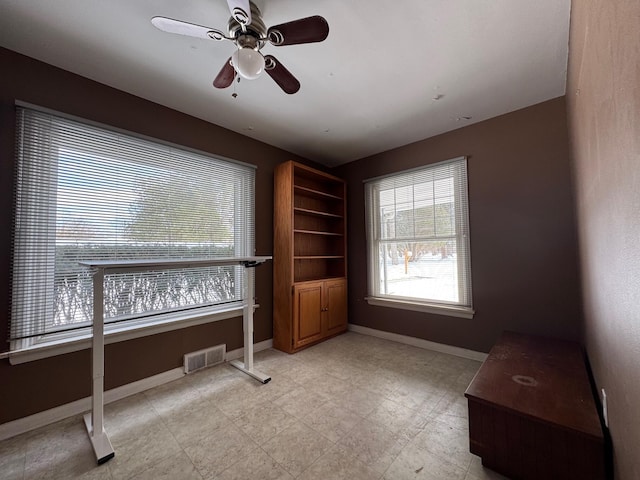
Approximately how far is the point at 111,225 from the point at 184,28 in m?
1.72

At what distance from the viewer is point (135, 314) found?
7.71 ft

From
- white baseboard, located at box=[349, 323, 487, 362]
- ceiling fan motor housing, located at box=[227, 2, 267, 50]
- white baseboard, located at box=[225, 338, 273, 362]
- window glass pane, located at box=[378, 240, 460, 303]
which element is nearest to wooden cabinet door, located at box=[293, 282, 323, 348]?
white baseboard, located at box=[225, 338, 273, 362]

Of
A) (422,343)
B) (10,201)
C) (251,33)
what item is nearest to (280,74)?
(251,33)

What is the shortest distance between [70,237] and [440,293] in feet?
12.3

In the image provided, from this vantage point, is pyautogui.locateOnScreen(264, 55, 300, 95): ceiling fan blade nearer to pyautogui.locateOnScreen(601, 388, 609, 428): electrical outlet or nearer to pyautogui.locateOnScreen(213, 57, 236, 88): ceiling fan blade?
pyautogui.locateOnScreen(213, 57, 236, 88): ceiling fan blade

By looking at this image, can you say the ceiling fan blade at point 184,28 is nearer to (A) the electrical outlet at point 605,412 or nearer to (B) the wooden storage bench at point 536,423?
(B) the wooden storage bench at point 536,423

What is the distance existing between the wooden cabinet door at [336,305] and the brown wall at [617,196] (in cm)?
269

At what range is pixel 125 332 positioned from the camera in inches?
88.2

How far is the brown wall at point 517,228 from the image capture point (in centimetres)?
245

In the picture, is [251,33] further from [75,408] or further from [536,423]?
[75,408]

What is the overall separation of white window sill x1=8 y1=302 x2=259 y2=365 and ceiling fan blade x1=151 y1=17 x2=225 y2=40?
228cm

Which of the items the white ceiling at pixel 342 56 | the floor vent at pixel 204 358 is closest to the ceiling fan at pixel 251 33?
the white ceiling at pixel 342 56

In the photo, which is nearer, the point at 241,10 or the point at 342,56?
the point at 241,10

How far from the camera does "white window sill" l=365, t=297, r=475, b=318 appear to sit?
2995mm
